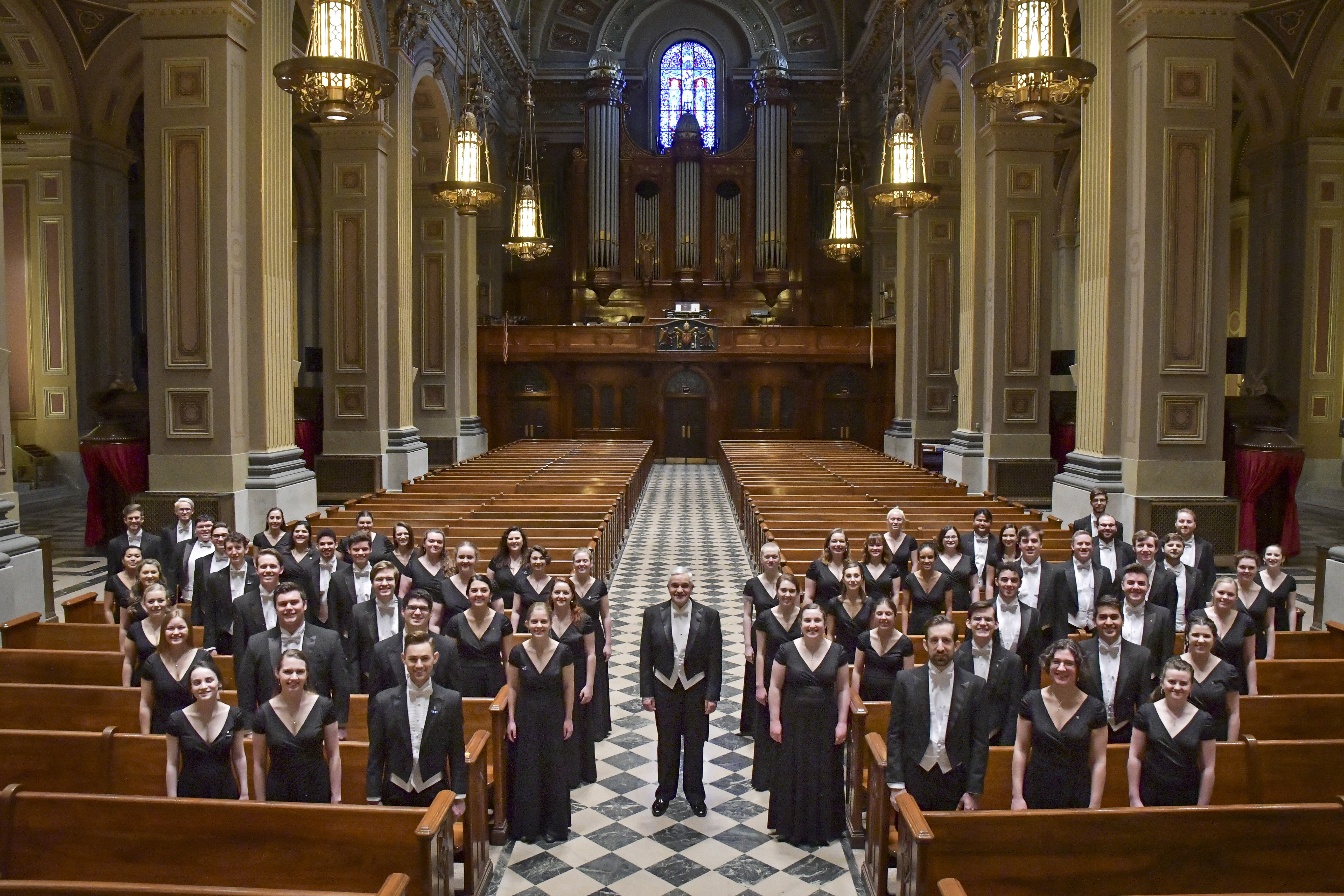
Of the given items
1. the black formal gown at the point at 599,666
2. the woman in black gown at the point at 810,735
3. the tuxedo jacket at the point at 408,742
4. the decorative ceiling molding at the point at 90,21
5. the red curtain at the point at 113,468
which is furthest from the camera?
the decorative ceiling molding at the point at 90,21

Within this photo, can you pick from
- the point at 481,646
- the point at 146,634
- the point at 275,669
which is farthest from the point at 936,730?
the point at 146,634

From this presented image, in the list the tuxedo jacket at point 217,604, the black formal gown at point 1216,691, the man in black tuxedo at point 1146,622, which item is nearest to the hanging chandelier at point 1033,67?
the man in black tuxedo at point 1146,622

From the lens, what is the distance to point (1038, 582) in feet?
23.9

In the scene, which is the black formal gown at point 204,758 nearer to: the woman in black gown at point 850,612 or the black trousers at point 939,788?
the black trousers at point 939,788

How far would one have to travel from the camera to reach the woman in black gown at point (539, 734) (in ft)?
18.4

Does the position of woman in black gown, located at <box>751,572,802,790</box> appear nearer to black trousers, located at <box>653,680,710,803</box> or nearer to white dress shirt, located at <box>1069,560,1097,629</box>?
black trousers, located at <box>653,680,710,803</box>

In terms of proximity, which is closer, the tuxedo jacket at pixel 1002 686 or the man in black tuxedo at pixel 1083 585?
the tuxedo jacket at pixel 1002 686

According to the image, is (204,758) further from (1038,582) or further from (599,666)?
(1038,582)

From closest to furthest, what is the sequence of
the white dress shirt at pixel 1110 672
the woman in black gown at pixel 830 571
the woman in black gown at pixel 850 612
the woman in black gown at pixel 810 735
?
the white dress shirt at pixel 1110 672, the woman in black gown at pixel 810 735, the woman in black gown at pixel 850 612, the woman in black gown at pixel 830 571

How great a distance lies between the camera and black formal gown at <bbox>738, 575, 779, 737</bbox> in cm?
604

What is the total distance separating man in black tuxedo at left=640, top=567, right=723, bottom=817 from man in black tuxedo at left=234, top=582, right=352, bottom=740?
1629mm

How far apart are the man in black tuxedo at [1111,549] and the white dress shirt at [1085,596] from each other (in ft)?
0.80

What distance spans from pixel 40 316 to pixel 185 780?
52.3ft

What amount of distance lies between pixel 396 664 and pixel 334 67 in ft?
Answer: 18.8
